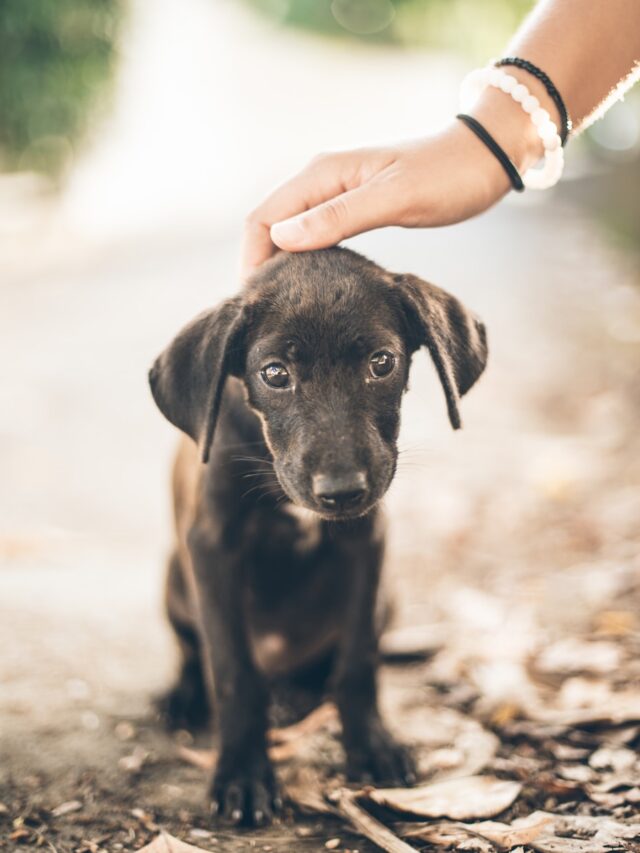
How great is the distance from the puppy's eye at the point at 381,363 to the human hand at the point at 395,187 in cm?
42

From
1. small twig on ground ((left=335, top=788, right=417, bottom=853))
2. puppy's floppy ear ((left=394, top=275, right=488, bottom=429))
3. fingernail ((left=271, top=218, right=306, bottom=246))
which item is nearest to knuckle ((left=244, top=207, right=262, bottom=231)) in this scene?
fingernail ((left=271, top=218, right=306, bottom=246))

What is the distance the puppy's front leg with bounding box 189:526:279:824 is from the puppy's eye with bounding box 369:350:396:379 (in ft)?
2.79

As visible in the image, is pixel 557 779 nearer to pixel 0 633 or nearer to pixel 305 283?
pixel 305 283

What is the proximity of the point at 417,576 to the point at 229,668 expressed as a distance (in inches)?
92.3

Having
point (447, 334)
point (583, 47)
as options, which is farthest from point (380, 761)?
point (583, 47)

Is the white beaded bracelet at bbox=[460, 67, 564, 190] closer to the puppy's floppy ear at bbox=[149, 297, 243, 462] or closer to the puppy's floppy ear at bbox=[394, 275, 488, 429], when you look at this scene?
the puppy's floppy ear at bbox=[394, 275, 488, 429]

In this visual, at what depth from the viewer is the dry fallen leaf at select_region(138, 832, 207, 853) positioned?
2.89 meters

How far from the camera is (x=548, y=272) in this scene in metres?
12.0

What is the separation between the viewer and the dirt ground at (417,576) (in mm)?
3277

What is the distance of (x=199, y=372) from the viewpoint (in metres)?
3.17

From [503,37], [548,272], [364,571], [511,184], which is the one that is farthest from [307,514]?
[503,37]

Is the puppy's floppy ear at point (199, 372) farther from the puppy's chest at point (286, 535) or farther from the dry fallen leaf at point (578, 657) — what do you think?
the dry fallen leaf at point (578, 657)

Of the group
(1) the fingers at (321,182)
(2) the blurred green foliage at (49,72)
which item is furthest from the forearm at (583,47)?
(2) the blurred green foliage at (49,72)

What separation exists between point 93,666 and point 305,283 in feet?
6.91
